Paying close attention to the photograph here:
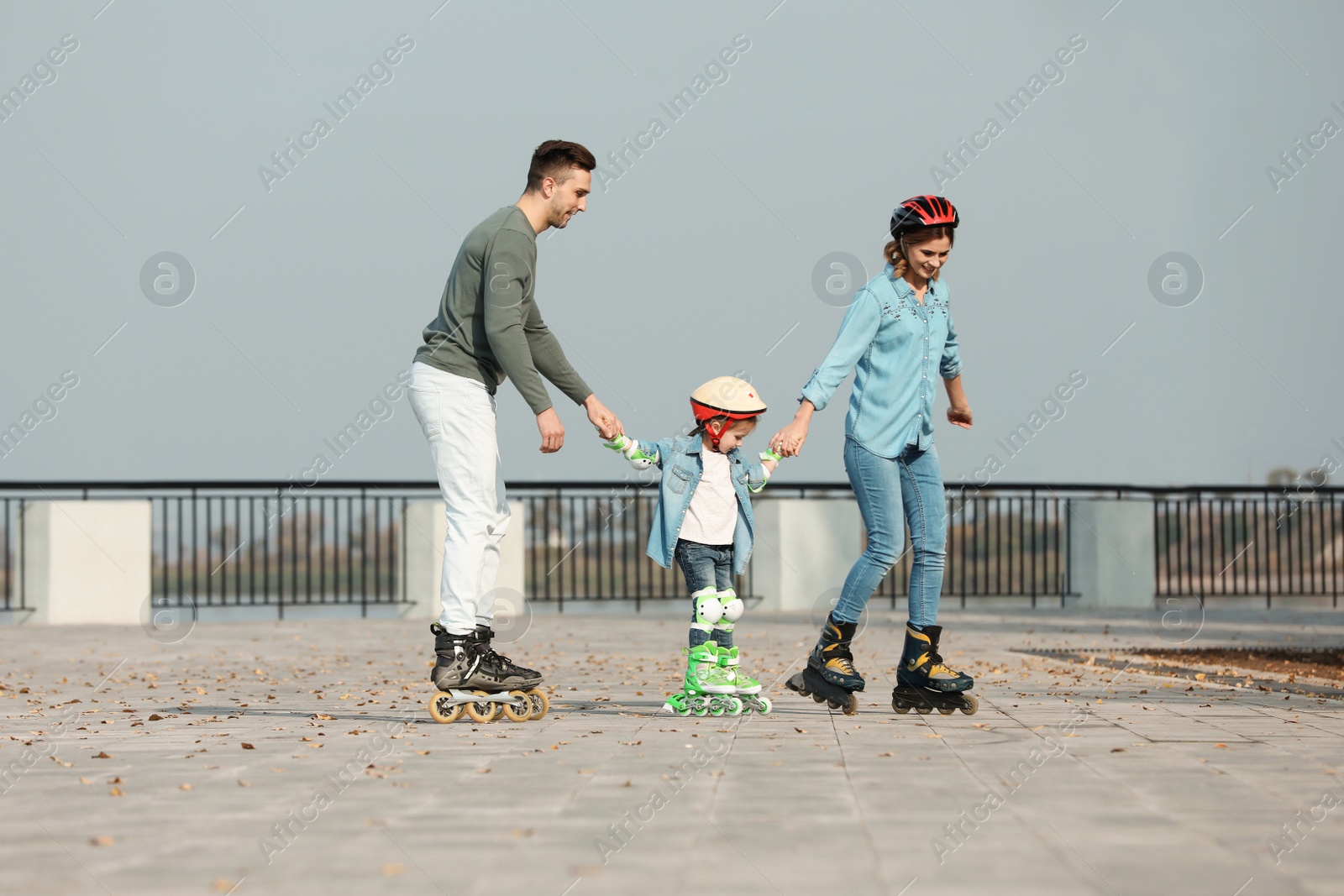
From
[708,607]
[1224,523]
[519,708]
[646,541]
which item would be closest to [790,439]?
[708,607]

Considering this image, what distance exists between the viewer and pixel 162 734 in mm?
5363

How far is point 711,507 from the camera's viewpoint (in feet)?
18.9

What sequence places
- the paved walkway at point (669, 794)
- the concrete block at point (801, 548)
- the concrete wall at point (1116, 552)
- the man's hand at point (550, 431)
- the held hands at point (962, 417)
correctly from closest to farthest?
the paved walkway at point (669, 794) → the man's hand at point (550, 431) → the held hands at point (962, 417) → the concrete block at point (801, 548) → the concrete wall at point (1116, 552)

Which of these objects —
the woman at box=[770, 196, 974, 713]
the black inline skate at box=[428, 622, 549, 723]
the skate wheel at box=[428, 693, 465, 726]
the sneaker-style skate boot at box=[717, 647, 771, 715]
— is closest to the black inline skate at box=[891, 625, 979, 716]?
the woman at box=[770, 196, 974, 713]

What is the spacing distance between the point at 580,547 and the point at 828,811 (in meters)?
12.5

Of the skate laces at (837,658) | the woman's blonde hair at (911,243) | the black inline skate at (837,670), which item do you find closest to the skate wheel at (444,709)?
the black inline skate at (837,670)

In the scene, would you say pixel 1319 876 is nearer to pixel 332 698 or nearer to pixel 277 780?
pixel 277 780

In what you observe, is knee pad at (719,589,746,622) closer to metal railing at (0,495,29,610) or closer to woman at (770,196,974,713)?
woman at (770,196,974,713)

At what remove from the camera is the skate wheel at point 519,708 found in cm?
555

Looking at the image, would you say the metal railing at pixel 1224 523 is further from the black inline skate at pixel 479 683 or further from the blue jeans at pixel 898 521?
the black inline skate at pixel 479 683

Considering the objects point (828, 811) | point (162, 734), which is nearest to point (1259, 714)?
point (828, 811)

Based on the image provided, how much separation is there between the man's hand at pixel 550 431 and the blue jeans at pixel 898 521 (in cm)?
120

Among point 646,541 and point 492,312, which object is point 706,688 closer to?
point 492,312

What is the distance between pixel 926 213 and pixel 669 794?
283cm
